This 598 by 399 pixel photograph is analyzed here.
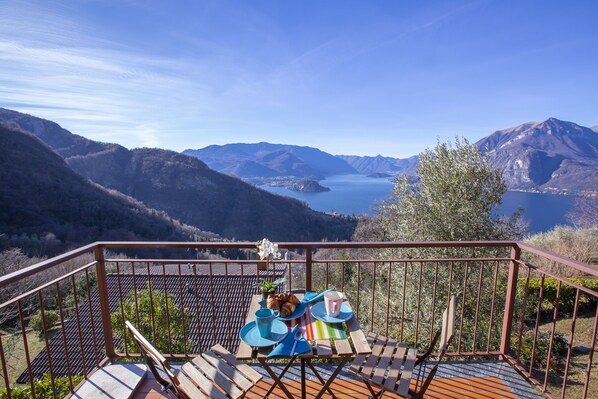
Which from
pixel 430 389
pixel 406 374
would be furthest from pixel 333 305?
pixel 430 389

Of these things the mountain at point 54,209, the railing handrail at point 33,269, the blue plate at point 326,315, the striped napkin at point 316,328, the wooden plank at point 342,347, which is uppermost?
the railing handrail at point 33,269

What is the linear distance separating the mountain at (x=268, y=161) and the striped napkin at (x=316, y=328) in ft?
367

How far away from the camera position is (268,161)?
144 meters

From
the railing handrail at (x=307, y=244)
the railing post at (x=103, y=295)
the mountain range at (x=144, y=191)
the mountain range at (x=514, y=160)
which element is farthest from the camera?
the mountain range at (x=514, y=160)

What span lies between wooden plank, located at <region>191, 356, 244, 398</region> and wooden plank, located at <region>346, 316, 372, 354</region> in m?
0.67

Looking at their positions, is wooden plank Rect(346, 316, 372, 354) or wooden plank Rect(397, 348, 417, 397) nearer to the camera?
wooden plank Rect(346, 316, 372, 354)

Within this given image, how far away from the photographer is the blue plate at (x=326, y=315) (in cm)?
171

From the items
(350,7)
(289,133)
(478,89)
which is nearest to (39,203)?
(289,133)

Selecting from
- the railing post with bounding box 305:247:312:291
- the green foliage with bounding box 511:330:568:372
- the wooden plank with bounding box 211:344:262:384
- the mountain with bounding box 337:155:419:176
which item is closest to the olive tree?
the green foliage with bounding box 511:330:568:372

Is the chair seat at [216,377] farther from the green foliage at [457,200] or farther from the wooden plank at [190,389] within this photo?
the green foliage at [457,200]

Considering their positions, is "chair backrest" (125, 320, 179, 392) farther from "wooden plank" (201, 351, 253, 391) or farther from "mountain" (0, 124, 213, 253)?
"mountain" (0, 124, 213, 253)

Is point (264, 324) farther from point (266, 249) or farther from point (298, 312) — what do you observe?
point (266, 249)

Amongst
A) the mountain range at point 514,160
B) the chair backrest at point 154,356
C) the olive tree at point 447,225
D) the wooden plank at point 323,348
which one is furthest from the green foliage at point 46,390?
the mountain range at point 514,160

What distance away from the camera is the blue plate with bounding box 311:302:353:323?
67.3 inches
